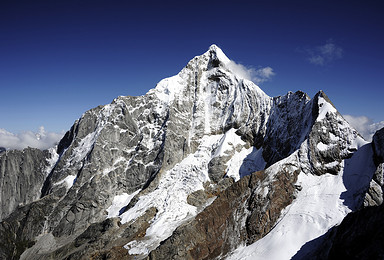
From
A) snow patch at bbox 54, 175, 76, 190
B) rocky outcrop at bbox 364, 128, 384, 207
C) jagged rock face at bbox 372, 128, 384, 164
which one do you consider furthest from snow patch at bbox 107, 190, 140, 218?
jagged rock face at bbox 372, 128, 384, 164

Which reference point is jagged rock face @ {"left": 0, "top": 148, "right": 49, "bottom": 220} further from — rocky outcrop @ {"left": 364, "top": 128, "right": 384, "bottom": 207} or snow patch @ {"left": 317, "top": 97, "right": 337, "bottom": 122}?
rocky outcrop @ {"left": 364, "top": 128, "right": 384, "bottom": 207}

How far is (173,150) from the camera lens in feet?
386

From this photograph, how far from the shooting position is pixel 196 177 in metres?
104

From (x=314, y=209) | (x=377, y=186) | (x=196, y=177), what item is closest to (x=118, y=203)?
(x=196, y=177)

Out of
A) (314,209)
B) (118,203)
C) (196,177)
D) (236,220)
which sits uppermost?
(118,203)

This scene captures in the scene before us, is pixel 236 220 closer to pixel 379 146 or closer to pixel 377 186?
pixel 377 186

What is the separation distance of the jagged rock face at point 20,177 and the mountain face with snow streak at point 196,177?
0.71 m

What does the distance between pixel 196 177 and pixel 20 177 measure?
107 meters

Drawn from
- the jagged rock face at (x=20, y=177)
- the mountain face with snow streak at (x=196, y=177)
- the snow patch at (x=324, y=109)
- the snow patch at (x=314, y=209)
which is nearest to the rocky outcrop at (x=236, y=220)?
the mountain face with snow streak at (x=196, y=177)

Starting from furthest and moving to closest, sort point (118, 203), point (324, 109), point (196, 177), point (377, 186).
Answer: point (118, 203) → point (196, 177) → point (324, 109) → point (377, 186)

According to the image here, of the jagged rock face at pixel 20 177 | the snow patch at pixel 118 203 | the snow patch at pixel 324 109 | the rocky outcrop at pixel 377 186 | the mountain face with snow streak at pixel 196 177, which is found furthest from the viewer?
the jagged rock face at pixel 20 177

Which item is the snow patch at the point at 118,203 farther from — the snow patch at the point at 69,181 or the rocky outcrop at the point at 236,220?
the rocky outcrop at the point at 236,220

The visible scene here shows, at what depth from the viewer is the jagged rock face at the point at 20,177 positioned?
139m

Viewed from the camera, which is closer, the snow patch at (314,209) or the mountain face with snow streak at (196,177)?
the snow patch at (314,209)
